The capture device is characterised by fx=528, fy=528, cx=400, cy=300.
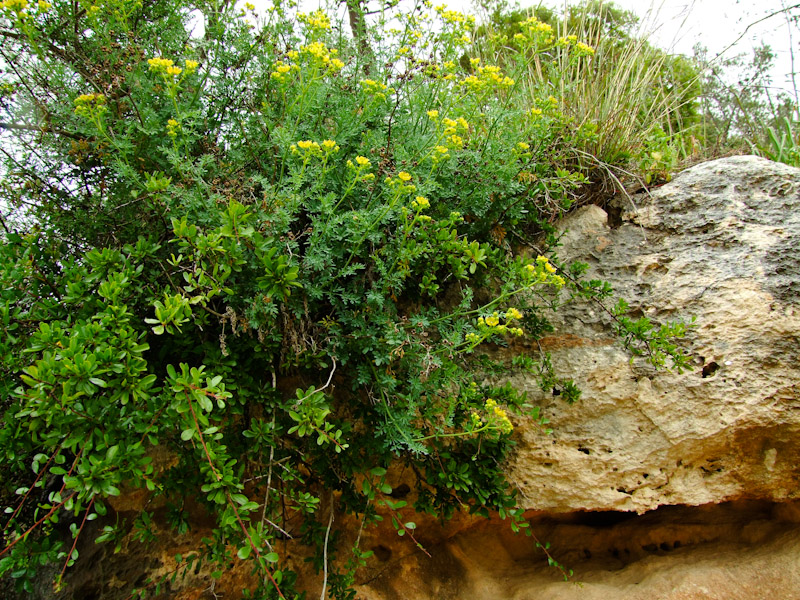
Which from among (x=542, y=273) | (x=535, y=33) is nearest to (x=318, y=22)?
(x=535, y=33)

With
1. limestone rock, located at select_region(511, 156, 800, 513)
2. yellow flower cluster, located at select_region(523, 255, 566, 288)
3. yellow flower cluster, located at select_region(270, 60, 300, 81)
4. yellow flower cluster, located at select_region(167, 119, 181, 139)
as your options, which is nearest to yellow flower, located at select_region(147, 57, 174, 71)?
yellow flower cluster, located at select_region(167, 119, 181, 139)

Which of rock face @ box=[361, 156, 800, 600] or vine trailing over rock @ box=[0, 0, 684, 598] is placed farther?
rock face @ box=[361, 156, 800, 600]

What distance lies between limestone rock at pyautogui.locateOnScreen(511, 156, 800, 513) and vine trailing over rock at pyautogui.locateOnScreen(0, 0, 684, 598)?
186 mm

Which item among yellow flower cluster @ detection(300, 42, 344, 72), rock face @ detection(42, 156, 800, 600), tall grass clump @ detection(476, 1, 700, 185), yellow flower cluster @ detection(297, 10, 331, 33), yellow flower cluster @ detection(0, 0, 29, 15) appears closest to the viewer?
yellow flower cluster @ detection(0, 0, 29, 15)

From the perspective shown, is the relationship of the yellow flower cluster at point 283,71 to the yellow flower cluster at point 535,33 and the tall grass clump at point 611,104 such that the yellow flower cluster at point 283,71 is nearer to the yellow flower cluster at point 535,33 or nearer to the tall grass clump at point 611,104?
the yellow flower cluster at point 535,33

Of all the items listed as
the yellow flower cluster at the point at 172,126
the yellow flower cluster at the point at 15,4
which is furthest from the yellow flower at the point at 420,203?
the yellow flower cluster at the point at 15,4

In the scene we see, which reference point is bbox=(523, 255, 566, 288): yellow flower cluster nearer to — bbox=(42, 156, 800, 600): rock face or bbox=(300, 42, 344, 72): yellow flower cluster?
bbox=(42, 156, 800, 600): rock face

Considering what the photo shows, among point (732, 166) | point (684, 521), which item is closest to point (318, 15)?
point (732, 166)

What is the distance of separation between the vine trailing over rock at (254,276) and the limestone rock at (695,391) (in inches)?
7.3

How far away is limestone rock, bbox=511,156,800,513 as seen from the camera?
7.00 ft

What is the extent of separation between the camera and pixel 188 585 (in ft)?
6.75

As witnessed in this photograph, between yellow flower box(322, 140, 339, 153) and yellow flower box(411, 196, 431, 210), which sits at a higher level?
yellow flower box(322, 140, 339, 153)

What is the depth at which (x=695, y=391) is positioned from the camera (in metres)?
2.18

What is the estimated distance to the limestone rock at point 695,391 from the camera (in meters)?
2.13
